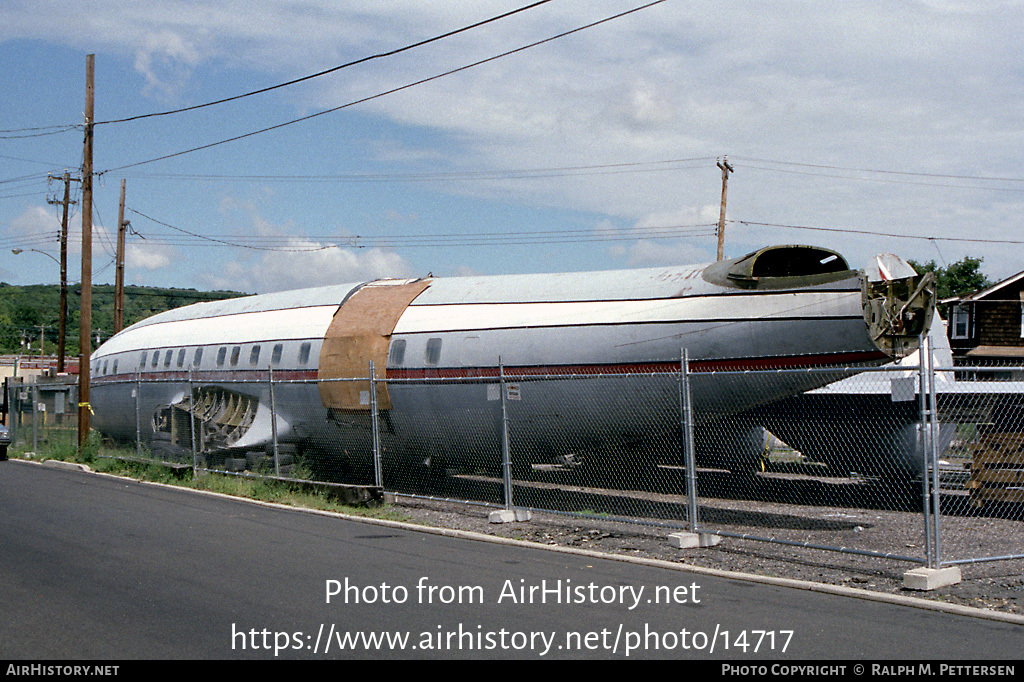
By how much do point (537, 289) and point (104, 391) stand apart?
16396 millimetres

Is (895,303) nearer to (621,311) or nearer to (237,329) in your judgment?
(621,311)

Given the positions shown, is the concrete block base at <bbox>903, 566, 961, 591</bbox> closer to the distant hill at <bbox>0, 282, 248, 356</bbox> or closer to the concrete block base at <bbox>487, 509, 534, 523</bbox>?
the concrete block base at <bbox>487, 509, 534, 523</bbox>

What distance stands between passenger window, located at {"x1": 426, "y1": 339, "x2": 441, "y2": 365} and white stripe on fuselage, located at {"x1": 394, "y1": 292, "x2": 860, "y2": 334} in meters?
0.26

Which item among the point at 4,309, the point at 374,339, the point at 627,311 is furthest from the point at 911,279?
the point at 4,309

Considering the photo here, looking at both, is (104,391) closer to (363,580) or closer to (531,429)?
(531,429)

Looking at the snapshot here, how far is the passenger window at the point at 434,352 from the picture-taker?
17255 mm

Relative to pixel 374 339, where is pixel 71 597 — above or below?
below

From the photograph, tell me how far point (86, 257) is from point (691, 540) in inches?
833

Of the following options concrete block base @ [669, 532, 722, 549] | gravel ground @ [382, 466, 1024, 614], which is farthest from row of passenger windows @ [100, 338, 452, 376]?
concrete block base @ [669, 532, 722, 549]

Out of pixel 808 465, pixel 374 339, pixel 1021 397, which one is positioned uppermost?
pixel 374 339

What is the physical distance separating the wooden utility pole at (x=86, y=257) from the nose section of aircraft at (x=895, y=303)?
21.1m

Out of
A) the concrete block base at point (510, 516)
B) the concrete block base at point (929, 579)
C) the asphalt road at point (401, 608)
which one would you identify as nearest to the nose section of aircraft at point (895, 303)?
the concrete block base at point (929, 579)

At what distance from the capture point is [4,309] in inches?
5979

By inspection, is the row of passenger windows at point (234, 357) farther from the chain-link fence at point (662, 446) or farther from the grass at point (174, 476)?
the grass at point (174, 476)
